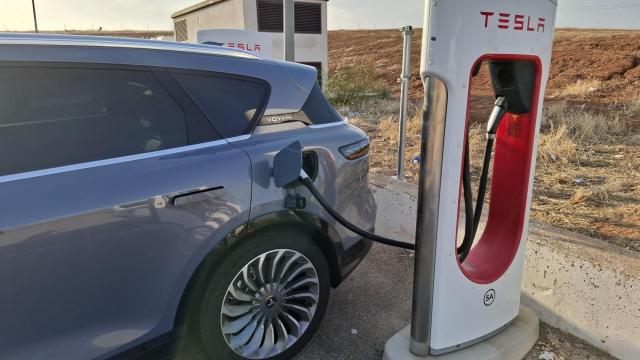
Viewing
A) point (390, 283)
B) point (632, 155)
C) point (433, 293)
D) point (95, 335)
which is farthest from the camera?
point (632, 155)

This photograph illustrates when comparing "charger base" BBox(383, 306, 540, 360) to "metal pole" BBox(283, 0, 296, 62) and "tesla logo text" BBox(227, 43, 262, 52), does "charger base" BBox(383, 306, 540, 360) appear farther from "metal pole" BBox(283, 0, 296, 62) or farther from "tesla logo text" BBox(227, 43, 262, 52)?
"tesla logo text" BBox(227, 43, 262, 52)

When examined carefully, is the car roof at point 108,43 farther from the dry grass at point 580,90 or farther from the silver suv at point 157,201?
the dry grass at point 580,90

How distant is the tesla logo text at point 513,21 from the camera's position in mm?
1957

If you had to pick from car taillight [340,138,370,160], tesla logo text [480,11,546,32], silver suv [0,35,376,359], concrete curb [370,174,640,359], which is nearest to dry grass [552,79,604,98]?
concrete curb [370,174,640,359]

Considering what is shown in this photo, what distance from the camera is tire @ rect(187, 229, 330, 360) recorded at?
2180 mm

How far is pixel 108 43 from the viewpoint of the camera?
2090 mm

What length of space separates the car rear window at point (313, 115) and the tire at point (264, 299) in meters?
0.60

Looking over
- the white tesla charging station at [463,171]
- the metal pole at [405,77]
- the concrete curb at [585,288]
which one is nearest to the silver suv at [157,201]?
the white tesla charging station at [463,171]

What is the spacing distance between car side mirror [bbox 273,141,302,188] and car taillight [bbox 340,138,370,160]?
444mm

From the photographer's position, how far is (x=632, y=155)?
555 centimetres

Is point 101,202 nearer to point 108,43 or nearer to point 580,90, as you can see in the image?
point 108,43

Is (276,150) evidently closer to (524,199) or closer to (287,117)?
(287,117)

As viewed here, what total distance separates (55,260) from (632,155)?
6.17 m

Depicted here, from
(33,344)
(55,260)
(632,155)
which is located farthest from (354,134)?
(632,155)
